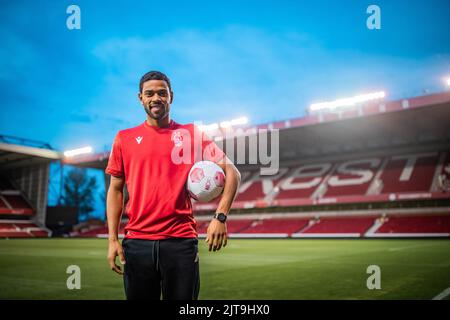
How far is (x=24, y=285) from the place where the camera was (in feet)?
27.3

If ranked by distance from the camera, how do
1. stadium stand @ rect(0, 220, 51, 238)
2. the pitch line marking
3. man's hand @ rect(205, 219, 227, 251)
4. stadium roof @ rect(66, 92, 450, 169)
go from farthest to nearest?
stadium stand @ rect(0, 220, 51, 238)
stadium roof @ rect(66, 92, 450, 169)
the pitch line marking
man's hand @ rect(205, 219, 227, 251)

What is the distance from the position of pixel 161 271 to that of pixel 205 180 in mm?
726

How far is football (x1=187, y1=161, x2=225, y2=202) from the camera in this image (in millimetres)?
2857

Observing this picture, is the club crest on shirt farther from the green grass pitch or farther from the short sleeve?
the green grass pitch

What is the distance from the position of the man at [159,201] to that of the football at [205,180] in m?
0.05

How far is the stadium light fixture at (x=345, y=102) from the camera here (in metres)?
31.6

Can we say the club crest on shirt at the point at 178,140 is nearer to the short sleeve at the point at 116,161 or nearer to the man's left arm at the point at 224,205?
the man's left arm at the point at 224,205

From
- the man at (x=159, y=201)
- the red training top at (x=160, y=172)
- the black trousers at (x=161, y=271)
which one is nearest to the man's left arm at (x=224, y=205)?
the man at (x=159, y=201)

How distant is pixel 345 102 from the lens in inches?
1284

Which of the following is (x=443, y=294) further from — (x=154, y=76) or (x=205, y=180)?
(x=154, y=76)

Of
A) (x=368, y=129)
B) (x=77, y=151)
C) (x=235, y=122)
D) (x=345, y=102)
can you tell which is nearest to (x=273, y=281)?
(x=345, y=102)

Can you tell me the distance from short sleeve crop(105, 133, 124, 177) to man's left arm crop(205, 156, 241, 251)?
0.77 m

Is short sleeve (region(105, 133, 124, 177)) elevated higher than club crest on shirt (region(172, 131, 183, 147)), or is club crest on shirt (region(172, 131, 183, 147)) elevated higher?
club crest on shirt (region(172, 131, 183, 147))

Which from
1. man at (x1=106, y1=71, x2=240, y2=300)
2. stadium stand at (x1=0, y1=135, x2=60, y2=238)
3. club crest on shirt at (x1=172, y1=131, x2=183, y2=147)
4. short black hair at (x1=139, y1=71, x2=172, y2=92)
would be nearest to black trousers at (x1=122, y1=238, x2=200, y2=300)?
man at (x1=106, y1=71, x2=240, y2=300)
